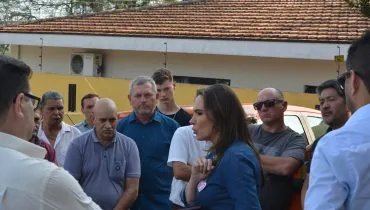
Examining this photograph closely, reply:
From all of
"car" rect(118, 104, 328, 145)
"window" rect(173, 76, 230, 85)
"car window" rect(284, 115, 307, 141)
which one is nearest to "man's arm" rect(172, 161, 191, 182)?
"car" rect(118, 104, 328, 145)

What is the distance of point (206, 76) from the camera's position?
57.2 feet

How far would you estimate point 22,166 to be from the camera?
2.10 metres

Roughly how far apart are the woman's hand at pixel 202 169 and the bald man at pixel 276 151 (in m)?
1.21

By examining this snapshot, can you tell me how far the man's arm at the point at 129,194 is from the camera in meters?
5.38

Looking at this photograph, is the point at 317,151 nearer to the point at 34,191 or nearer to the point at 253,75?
the point at 34,191

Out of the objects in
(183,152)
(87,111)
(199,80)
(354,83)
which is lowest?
(183,152)

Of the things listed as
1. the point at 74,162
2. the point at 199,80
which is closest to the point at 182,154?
the point at 74,162

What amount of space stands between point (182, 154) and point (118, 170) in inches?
22.6

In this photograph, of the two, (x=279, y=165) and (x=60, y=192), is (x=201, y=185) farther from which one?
(x=60, y=192)

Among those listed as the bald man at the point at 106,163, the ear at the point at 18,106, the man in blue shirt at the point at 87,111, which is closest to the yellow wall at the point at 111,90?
the man in blue shirt at the point at 87,111

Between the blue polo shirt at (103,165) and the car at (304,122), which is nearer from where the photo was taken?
the blue polo shirt at (103,165)

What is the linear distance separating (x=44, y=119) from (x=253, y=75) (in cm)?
1070

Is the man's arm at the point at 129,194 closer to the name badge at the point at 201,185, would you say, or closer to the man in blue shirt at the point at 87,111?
the name badge at the point at 201,185

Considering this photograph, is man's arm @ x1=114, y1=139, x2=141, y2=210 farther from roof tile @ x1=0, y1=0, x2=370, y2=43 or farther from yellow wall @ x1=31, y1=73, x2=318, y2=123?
roof tile @ x1=0, y1=0, x2=370, y2=43
